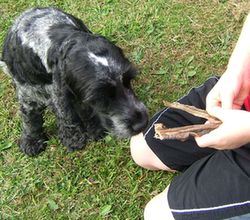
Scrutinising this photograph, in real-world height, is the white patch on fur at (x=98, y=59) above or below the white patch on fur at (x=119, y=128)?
above

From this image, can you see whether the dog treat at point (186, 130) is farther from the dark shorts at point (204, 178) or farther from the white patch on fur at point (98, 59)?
the white patch on fur at point (98, 59)

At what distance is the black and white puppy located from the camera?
2754mm

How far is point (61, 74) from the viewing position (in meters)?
2.88

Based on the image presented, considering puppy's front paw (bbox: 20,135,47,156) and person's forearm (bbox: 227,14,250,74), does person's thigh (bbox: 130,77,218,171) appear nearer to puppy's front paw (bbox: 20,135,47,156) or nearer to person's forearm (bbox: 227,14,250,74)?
person's forearm (bbox: 227,14,250,74)

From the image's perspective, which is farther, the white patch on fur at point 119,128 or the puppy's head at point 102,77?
the white patch on fur at point 119,128

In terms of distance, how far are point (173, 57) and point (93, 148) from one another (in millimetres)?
1123

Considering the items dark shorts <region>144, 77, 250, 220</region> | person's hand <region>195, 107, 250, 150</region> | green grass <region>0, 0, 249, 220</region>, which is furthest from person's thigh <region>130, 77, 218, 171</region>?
person's hand <region>195, 107, 250, 150</region>

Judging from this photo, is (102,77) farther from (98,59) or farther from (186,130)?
(186,130)

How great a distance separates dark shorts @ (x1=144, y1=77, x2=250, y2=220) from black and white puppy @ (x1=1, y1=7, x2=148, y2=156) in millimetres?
277

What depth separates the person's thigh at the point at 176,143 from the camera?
9.46 ft

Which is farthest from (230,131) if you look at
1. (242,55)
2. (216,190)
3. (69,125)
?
(69,125)

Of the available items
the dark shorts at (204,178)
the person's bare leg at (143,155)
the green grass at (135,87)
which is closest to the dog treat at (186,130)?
the dark shorts at (204,178)

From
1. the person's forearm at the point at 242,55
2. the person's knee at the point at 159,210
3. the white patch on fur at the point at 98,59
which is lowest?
the person's knee at the point at 159,210

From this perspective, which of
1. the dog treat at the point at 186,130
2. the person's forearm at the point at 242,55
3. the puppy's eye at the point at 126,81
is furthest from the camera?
the puppy's eye at the point at 126,81
